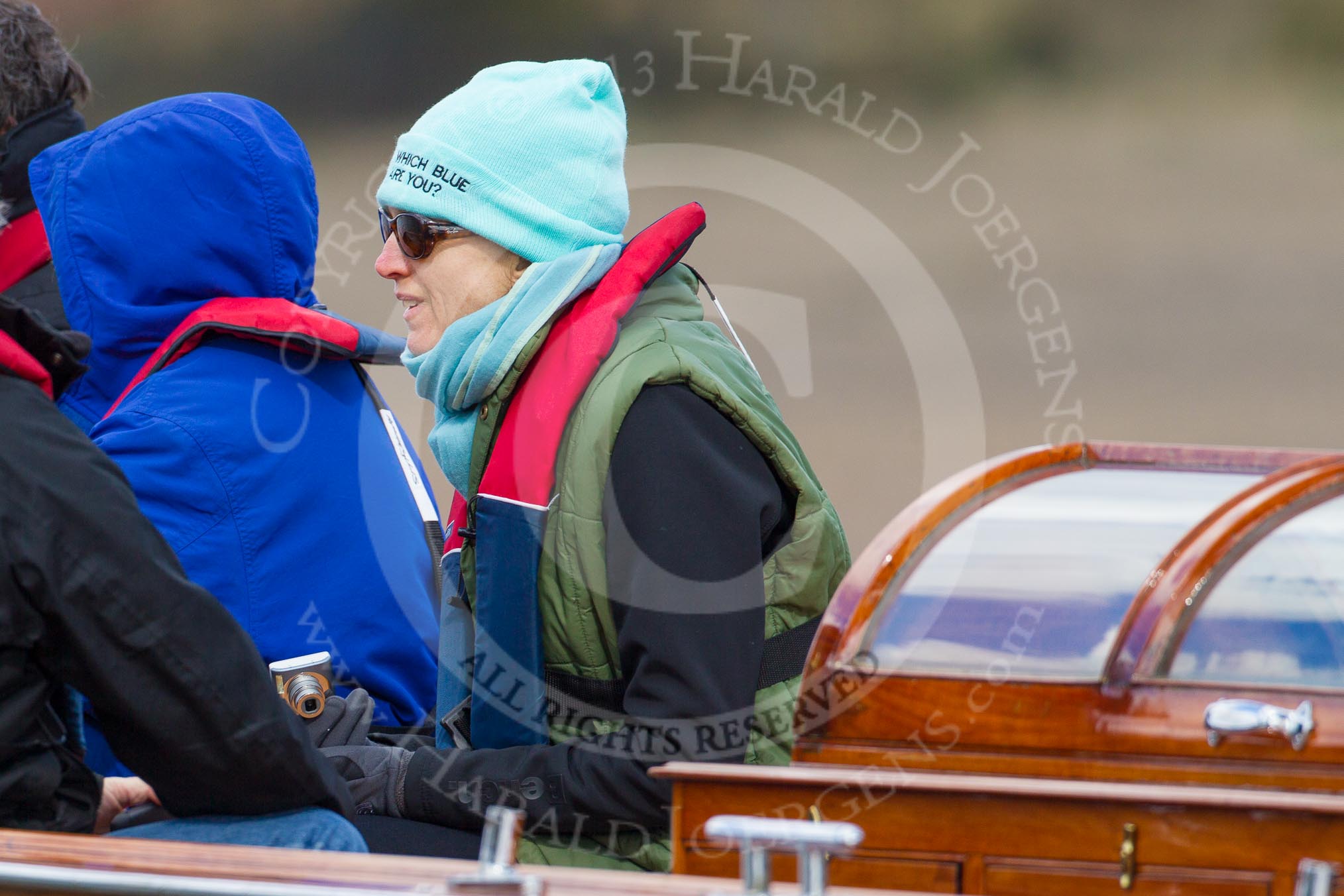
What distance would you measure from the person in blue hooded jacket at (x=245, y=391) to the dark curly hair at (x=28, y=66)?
42 cm

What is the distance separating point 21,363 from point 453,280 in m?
0.66

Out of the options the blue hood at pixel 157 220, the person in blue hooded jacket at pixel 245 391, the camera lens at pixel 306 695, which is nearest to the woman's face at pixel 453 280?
the person in blue hooded jacket at pixel 245 391

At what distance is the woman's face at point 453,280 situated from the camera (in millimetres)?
2014

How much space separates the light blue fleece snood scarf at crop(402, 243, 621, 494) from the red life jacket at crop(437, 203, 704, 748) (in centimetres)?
4

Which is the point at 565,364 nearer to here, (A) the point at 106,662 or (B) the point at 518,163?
(B) the point at 518,163

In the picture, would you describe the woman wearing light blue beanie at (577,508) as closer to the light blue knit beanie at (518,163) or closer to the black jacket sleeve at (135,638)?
the light blue knit beanie at (518,163)

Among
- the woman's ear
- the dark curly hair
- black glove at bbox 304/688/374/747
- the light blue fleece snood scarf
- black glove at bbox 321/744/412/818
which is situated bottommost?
black glove at bbox 321/744/412/818

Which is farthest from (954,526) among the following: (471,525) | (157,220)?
(157,220)

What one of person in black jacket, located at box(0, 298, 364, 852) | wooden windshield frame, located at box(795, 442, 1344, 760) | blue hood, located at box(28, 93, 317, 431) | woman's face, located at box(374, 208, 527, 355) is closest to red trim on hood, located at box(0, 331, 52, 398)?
person in black jacket, located at box(0, 298, 364, 852)

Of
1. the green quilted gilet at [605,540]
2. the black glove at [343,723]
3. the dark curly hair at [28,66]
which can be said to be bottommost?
the black glove at [343,723]

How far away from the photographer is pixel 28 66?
2.65 meters

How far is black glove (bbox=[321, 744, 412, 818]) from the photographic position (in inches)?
74.2

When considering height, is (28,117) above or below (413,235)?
above

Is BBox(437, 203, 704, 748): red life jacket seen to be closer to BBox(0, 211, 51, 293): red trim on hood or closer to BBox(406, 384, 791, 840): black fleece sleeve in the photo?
BBox(406, 384, 791, 840): black fleece sleeve
